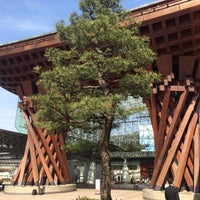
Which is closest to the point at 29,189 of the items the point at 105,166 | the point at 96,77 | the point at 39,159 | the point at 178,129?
the point at 39,159

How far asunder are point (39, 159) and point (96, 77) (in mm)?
17296

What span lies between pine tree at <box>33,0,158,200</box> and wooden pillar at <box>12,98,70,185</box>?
575 inches

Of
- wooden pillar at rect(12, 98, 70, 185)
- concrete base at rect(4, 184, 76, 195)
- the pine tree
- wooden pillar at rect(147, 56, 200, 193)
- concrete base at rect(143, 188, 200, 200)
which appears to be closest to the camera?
the pine tree

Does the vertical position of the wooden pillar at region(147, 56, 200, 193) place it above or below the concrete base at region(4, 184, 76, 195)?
above

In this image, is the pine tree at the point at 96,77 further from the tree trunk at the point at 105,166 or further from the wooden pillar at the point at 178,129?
the wooden pillar at the point at 178,129

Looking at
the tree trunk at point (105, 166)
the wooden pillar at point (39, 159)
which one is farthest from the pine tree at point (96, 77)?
the wooden pillar at point (39, 159)

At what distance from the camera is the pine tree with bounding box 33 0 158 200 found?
42.7 ft

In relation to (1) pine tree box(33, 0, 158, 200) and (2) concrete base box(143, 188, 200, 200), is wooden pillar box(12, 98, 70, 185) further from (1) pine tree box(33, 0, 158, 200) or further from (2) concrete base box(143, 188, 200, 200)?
(1) pine tree box(33, 0, 158, 200)

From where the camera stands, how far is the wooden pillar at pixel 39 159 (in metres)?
28.1

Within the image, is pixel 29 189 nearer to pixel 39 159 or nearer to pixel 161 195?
pixel 39 159

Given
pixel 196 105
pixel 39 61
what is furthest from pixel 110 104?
pixel 39 61

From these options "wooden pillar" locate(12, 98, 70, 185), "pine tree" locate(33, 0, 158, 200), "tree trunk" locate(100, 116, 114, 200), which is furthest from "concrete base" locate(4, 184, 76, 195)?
"tree trunk" locate(100, 116, 114, 200)

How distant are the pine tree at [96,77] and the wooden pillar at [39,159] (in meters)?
14.6

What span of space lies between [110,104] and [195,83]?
42.7 feet
